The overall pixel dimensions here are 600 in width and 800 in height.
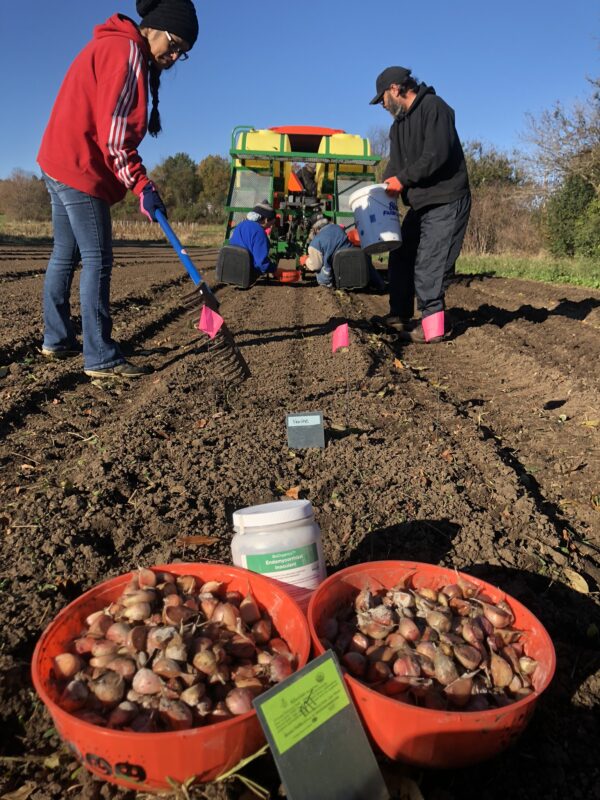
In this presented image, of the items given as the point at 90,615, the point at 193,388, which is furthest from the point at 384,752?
the point at 193,388

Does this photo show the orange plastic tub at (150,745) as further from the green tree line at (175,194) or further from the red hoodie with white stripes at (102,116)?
the green tree line at (175,194)

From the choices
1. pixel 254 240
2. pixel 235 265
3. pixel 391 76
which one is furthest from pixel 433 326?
pixel 254 240

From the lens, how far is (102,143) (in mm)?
3490

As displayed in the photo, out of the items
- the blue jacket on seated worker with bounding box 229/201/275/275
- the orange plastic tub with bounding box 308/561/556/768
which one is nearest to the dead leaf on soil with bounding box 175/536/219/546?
the orange plastic tub with bounding box 308/561/556/768

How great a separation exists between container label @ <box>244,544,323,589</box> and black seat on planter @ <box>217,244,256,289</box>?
18.9ft

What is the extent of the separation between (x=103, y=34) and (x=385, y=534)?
10.7 ft

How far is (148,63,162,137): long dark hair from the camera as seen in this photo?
358 centimetres

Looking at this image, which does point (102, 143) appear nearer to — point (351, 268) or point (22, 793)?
point (22, 793)

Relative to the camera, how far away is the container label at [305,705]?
1.10 m

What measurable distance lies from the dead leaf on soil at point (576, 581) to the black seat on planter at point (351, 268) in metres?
→ 4.78

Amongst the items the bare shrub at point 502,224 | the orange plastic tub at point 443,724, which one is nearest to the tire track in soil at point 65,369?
the orange plastic tub at point 443,724

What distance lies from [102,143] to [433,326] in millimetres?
3416

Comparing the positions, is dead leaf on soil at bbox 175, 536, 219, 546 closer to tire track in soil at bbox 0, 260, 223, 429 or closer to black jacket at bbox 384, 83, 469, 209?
tire track in soil at bbox 0, 260, 223, 429

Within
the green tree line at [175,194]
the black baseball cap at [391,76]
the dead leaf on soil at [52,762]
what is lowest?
the dead leaf on soil at [52,762]
